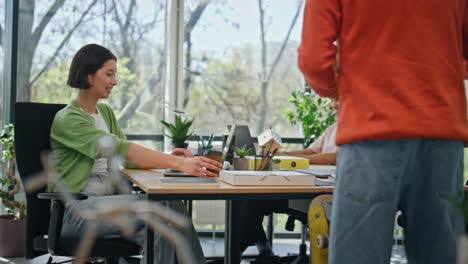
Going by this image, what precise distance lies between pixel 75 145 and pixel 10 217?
2099mm

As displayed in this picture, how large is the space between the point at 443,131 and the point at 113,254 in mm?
1501

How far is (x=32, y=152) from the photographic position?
2.61 meters

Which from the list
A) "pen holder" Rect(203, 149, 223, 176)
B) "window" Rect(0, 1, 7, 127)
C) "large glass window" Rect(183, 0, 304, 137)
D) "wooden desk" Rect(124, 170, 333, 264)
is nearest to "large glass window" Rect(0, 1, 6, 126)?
"window" Rect(0, 1, 7, 127)

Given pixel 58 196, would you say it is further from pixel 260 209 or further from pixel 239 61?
pixel 239 61

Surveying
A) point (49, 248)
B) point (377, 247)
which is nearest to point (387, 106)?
point (377, 247)

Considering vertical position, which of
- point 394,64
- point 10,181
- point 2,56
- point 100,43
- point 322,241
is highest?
point 100,43

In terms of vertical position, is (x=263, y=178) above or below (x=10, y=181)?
above

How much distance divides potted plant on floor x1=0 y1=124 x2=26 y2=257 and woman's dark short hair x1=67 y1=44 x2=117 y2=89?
1.70 metres

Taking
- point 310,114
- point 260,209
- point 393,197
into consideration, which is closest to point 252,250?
point 260,209

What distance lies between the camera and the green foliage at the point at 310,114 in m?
4.93

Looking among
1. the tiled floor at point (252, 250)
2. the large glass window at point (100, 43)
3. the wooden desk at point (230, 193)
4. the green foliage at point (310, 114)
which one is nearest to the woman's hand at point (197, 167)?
the wooden desk at point (230, 193)

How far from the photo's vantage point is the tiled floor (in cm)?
411

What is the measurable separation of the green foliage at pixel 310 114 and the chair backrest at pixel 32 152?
2.66m

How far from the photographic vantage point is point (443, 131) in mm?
1399
